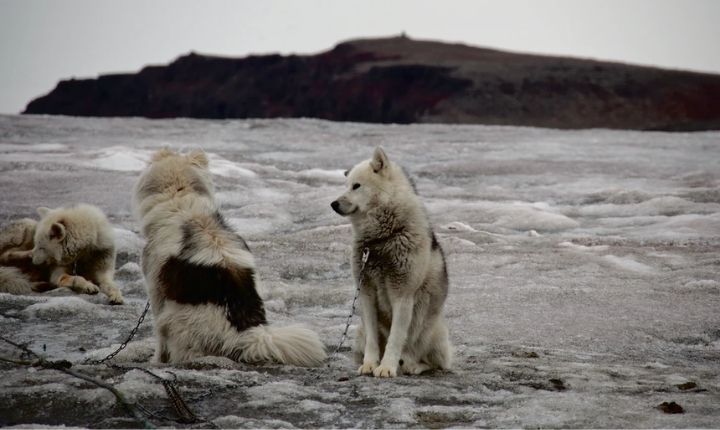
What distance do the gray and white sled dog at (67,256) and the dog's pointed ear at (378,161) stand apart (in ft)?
15.2

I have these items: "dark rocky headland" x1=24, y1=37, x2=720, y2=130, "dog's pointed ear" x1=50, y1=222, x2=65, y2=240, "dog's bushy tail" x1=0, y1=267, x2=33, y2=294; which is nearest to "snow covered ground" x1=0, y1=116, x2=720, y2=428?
"dog's bushy tail" x1=0, y1=267, x2=33, y2=294

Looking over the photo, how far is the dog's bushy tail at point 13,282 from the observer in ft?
32.1

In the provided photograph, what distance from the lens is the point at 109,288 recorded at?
9.83 m

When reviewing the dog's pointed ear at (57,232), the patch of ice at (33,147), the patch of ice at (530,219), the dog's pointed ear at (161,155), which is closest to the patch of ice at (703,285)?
the patch of ice at (530,219)

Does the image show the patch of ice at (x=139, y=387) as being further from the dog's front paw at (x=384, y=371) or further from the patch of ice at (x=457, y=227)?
the patch of ice at (x=457, y=227)

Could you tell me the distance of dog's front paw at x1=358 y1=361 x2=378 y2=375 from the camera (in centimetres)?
631

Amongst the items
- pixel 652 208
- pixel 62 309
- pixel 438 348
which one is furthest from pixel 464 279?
pixel 652 208

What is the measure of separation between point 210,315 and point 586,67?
58.4 m

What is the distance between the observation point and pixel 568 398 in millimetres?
5496

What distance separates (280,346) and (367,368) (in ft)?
2.38

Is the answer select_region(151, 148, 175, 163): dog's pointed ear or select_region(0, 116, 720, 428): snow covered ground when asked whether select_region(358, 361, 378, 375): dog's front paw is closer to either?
select_region(0, 116, 720, 428): snow covered ground

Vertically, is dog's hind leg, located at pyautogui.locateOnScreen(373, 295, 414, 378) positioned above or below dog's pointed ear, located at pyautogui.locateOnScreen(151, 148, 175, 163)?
below

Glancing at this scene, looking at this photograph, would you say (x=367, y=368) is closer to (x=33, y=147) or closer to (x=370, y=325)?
(x=370, y=325)

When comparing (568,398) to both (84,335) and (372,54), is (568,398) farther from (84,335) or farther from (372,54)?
(372,54)
